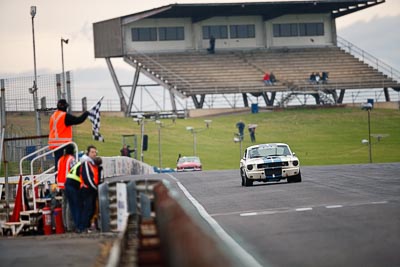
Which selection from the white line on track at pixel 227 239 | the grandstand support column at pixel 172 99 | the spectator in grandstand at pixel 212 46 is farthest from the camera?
the spectator in grandstand at pixel 212 46

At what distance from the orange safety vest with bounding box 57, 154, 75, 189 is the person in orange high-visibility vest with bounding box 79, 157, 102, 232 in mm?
1142

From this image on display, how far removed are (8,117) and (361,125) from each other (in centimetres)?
6419

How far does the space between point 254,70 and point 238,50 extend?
4.59m

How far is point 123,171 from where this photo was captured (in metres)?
49.7

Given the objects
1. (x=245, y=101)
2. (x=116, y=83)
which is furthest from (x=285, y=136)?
(x=116, y=83)

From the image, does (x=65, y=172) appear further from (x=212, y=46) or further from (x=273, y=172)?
(x=212, y=46)

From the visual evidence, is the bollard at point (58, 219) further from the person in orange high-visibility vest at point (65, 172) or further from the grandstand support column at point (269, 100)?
the grandstand support column at point (269, 100)

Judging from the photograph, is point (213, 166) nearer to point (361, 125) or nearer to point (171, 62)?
point (361, 125)

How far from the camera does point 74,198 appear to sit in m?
18.2

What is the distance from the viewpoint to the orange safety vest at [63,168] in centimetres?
1934

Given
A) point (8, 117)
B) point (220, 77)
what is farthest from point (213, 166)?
point (8, 117)

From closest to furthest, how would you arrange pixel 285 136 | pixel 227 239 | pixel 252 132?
1. pixel 227 239
2. pixel 252 132
3. pixel 285 136

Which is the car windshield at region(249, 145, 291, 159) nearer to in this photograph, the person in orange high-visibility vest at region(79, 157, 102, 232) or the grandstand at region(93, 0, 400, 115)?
the person in orange high-visibility vest at region(79, 157, 102, 232)

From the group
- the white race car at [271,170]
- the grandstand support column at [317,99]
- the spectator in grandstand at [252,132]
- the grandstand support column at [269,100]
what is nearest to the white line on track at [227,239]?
the white race car at [271,170]
